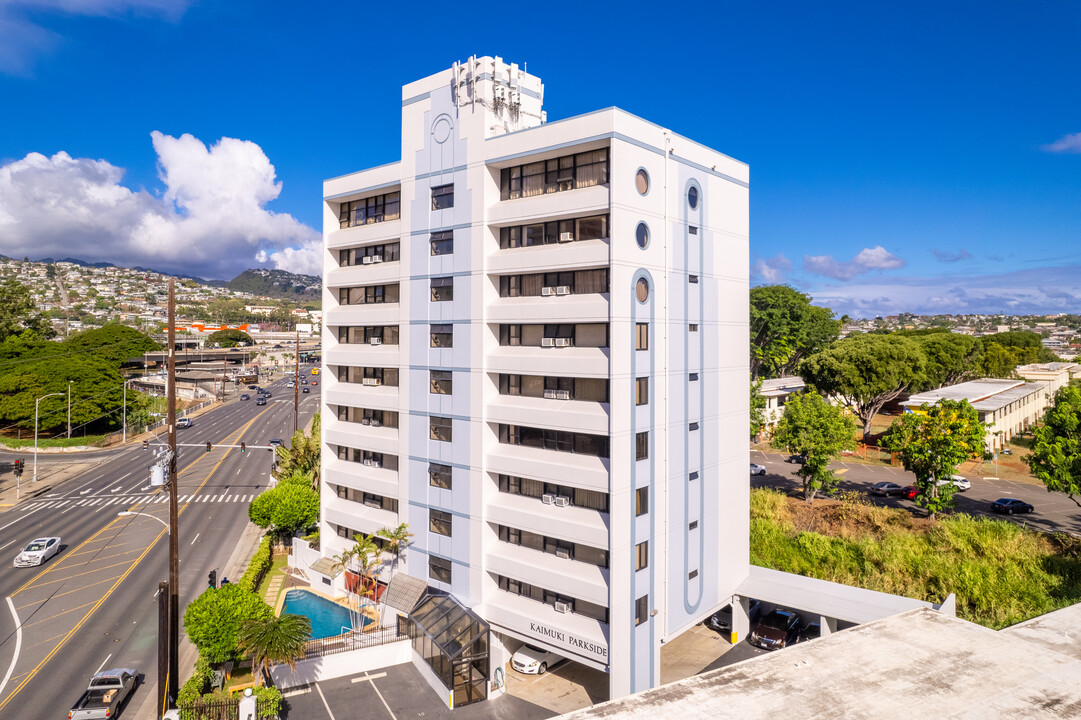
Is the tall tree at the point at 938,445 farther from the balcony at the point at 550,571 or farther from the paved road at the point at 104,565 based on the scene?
the paved road at the point at 104,565

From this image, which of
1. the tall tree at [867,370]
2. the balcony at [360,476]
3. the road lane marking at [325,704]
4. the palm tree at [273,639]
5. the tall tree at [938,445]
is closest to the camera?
the palm tree at [273,639]

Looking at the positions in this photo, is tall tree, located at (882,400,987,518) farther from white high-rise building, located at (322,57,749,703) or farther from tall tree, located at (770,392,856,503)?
white high-rise building, located at (322,57,749,703)

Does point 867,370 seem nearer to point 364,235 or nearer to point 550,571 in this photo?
point 550,571

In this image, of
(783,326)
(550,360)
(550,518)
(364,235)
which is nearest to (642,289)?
(550,360)

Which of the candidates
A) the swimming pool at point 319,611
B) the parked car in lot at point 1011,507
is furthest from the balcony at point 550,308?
the parked car in lot at point 1011,507

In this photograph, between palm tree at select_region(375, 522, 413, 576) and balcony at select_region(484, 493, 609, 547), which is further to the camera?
palm tree at select_region(375, 522, 413, 576)

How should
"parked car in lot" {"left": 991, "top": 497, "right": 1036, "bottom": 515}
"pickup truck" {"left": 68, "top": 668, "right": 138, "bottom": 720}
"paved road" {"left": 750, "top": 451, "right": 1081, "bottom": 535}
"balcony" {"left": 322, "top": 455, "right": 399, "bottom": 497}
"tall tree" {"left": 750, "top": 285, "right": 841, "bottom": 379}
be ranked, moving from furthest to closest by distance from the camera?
"tall tree" {"left": 750, "top": 285, "right": 841, "bottom": 379}
"parked car in lot" {"left": 991, "top": 497, "right": 1036, "bottom": 515}
"paved road" {"left": 750, "top": 451, "right": 1081, "bottom": 535}
"balcony" {"left": 322, "top": 455, "right": 399, "bottom": 497}
"pickup truck" {"left": 68, "top": 668, "right": 138, "bottom": 720}

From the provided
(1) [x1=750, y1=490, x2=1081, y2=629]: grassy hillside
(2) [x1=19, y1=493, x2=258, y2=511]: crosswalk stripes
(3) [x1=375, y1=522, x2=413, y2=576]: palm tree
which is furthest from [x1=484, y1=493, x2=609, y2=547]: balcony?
(2) [x1=19, y1=493, x2=258, y2=511]: crosswalk stripes
